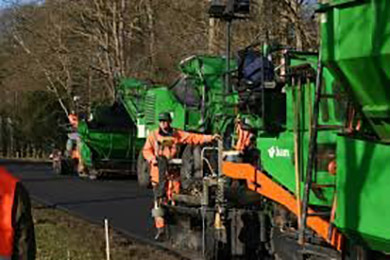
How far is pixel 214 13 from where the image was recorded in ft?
28.4

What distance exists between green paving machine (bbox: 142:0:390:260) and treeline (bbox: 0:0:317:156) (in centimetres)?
789

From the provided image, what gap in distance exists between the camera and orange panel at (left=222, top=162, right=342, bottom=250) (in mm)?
5628

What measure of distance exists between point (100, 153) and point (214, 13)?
53.4ft

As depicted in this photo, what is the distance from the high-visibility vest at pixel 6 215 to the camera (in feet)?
10.9

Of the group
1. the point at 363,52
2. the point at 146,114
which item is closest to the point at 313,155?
the point at 363,52

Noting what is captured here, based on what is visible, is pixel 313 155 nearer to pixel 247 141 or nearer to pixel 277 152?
pixel 277 152

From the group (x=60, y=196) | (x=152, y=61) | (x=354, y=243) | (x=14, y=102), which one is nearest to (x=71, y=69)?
(x=152, y=61)

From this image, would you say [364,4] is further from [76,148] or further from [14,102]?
[14,102]

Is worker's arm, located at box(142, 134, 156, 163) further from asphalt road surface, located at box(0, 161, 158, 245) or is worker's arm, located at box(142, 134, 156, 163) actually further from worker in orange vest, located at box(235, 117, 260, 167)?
worker in orange vest, located at box(235, 117, 260, 167)

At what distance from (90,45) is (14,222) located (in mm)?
34830

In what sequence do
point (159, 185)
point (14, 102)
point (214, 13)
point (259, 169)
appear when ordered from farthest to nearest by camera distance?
1. point (14, 102)
2. point (159, 185)
3. point (214, 13)
4. point (259, 169)

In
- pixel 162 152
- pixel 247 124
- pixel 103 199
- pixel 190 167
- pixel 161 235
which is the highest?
pixel 247 124

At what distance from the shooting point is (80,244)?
10.7 m

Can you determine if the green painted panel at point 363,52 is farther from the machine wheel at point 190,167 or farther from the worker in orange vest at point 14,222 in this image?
the machine wheel at point 190,167
